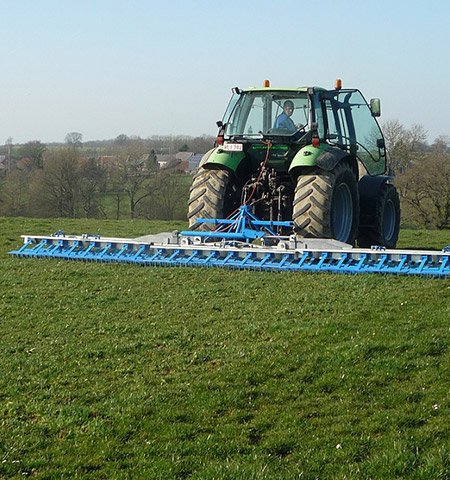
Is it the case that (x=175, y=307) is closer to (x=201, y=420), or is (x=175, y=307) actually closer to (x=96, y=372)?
(x=96, y=372)

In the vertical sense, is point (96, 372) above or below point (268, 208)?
below

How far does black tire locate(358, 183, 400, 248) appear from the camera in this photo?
1335cm

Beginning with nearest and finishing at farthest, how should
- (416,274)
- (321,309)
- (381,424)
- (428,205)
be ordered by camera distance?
(381,424) → (321,309) → (416,274) → (428,205)

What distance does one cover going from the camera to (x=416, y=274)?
10.1 metres

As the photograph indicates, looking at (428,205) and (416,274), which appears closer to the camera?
(416,274)

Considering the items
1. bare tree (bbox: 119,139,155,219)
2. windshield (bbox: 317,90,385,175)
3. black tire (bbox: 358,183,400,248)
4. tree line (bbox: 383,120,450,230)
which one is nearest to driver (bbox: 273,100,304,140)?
windshield (bbox: 317,90,385,175)

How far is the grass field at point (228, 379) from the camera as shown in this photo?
4781 mm

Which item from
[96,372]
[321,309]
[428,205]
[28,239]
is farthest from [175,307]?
[428,205]

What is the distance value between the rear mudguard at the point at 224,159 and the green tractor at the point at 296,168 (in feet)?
0.05

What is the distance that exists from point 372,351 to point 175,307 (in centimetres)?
280

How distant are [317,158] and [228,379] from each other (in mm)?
6129

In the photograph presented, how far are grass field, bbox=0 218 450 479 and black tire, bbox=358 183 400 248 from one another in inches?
136

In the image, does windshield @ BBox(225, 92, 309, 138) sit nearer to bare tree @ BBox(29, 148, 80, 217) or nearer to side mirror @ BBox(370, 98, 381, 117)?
side mirror @ BBox(370, 98, 381, 117)

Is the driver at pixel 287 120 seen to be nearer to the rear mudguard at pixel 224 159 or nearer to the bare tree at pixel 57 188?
the rear mudguard at pixel 224 159
